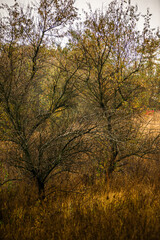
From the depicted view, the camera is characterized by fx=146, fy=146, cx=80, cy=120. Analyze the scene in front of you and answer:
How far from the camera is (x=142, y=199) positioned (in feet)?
9.87

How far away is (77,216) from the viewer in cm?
269

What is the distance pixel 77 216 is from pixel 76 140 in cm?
146

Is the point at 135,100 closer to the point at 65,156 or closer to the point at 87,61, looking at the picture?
the point at 87,61

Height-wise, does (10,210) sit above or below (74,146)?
below

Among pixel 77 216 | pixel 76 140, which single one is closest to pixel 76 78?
pixel 76 140

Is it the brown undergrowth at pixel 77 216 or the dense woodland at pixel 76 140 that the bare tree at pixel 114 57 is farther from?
the brown undergrowth at pixel 77 216

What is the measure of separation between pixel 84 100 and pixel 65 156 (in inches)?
164

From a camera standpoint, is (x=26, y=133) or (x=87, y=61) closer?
(x=26, y=133)

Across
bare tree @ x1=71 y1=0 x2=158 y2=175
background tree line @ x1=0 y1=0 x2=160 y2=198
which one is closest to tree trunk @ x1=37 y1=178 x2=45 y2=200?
background tree line @ x1=0 y1=0 x2=160 y2=198

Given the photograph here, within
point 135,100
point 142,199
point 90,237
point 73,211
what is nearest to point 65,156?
point 73,211

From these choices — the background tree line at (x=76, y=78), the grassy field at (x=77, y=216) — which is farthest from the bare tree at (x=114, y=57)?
the grassy field at (x=77, y=216)

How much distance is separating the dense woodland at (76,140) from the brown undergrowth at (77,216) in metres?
0.02

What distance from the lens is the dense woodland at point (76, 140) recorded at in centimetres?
256

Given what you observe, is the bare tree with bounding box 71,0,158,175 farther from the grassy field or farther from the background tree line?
the grassy field
